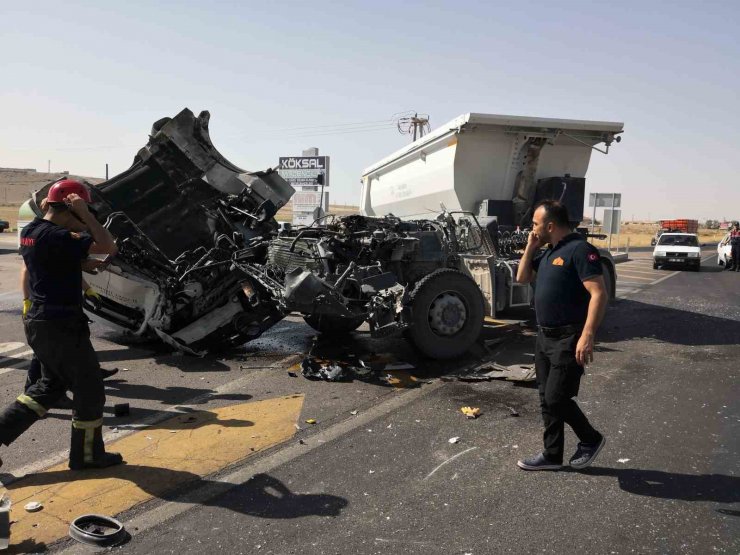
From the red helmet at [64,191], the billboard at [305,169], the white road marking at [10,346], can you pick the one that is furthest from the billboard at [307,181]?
the red helmet at [64,191]

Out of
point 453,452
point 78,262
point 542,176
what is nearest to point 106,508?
point 78,262

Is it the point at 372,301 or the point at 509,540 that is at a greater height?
the point at 372,301

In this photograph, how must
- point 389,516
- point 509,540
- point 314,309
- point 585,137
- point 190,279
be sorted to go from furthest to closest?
point 585,137 → point 190,279 → point 314,309 → point 389,516 → point 509,540

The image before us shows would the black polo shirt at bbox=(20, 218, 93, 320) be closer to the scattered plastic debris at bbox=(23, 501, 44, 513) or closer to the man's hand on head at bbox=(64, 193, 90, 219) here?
the man's hand on head at bbox=(64, 193, 90, 219)

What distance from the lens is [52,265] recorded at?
3256 millimetres

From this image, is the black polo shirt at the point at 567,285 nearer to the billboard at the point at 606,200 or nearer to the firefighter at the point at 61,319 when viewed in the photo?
the firefighter at the point at 61,319

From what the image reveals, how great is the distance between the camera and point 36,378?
3705mm

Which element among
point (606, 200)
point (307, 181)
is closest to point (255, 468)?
point (307, 181)

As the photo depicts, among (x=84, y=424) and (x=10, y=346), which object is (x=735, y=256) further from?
(x=84, y=424)

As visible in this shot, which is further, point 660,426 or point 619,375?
point 619,375

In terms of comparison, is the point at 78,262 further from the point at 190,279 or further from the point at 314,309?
the point at 190,279

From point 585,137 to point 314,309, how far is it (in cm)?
591

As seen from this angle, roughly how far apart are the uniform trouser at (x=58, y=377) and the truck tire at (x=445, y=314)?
10.5ft

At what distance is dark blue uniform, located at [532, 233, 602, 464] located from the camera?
10.8 feet
